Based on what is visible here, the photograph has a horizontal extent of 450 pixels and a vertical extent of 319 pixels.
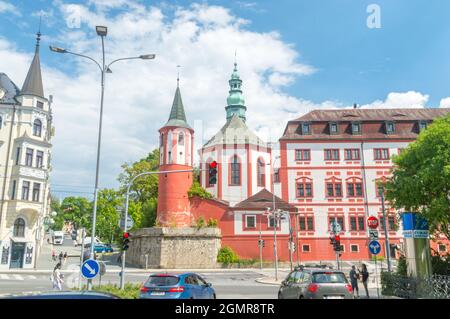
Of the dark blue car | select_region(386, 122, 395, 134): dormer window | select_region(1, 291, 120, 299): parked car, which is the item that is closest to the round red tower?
select_region(386, 122, 395, 134): dormer window

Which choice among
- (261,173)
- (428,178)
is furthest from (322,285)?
(261,173)

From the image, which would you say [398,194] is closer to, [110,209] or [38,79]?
[38,79]

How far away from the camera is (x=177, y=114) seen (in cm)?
5119

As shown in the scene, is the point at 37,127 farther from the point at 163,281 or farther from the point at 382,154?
the point at 382,154

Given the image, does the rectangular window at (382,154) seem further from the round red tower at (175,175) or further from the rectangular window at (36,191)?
the rectangular window at (36,191)

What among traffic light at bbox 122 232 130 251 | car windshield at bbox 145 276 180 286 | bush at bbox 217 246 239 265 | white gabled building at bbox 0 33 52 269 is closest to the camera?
car windshield at bbox 145 276 180 286

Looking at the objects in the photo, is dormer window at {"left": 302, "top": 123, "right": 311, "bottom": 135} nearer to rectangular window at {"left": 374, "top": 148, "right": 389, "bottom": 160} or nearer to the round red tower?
rectangular window at {"left": 374, "top": 148, "right": 389, "bottom": 160}

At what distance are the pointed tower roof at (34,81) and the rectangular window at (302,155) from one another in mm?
31721

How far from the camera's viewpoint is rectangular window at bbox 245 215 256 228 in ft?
160

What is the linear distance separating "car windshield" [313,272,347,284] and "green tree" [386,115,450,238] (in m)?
6.23

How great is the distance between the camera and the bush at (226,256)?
4609 cm

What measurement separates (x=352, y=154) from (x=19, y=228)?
40526 millimetres

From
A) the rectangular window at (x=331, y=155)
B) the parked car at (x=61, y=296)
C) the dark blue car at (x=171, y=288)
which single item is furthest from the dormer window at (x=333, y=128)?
the parked car at (x=61, y=296)
